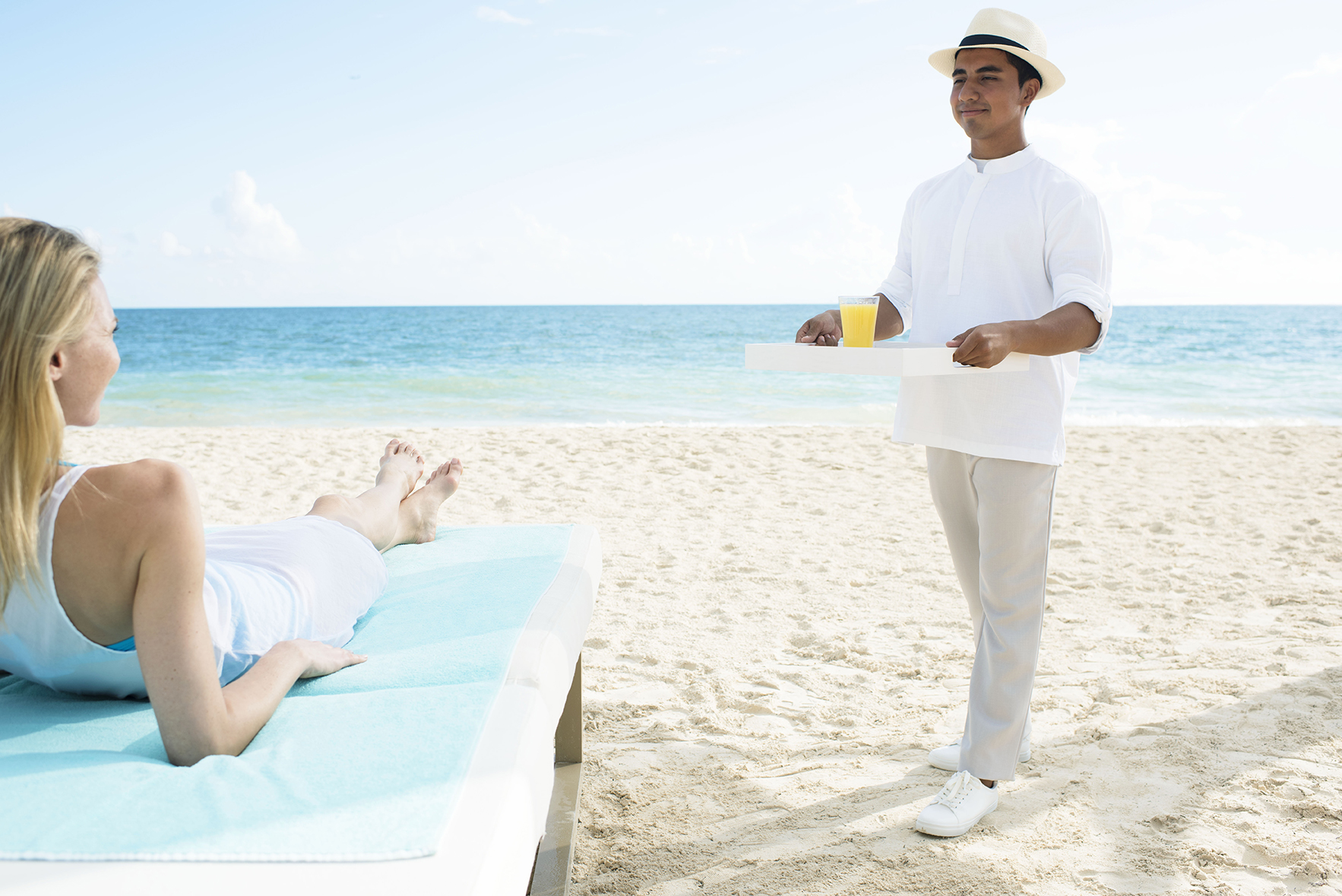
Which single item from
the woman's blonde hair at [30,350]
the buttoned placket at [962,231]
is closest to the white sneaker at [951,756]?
the buttoned placket at [962,231]

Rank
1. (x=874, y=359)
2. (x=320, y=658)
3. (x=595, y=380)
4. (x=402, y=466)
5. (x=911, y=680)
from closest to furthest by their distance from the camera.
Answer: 1. (x=320, y=658)
2. (x=874, y=359)
3. (x=402, y=466)
4. (x=911, y=680)
5. (x=595, y=380)

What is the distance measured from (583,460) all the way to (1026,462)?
5.04 m

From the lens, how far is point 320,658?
4.91 ft

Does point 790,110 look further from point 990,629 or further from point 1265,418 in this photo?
point 990,629

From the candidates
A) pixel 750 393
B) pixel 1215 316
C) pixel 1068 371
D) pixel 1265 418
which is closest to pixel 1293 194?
pixel 1215 316

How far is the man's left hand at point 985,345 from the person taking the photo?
171cm

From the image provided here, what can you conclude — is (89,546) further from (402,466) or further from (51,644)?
(402,466)

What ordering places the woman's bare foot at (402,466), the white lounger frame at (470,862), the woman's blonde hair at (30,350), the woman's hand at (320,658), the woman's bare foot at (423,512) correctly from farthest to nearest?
the woman's bare foot at (402,466)
the woman's bare foot at (423,512)
the woman's hand at (320,658)
the woman's blonde hair at (30,350)
the white lounger frame at (470,862)

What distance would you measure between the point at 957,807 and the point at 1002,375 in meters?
1.00

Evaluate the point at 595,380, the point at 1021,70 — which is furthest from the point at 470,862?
the point at 595,380

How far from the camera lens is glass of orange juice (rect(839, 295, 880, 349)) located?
1897mm

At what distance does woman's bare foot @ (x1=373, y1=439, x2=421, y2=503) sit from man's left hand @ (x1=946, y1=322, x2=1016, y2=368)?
1614 mm

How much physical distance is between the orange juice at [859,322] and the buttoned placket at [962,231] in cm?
29

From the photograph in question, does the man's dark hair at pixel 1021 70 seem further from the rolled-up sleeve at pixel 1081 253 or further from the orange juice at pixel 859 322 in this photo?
the orange juice at pixel 859 322
